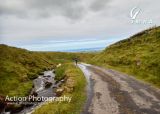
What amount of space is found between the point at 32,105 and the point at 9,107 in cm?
387

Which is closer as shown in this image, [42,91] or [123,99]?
[123,99]

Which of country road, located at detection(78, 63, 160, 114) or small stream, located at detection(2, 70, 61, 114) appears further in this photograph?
small stream, located at detection(2, 70, 61, 114)

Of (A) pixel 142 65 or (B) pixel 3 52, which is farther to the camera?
(B) pixel 3 52

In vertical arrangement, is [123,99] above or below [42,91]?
above

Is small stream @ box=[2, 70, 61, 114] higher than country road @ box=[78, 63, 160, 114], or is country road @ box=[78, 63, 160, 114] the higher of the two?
country road @ box=[78, 63, 160, 114]

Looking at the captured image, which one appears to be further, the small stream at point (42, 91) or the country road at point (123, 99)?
the small stream at point (42, 91)

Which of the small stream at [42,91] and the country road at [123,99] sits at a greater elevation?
the country road at [123,99]

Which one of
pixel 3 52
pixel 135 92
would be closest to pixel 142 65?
pixel 135 92

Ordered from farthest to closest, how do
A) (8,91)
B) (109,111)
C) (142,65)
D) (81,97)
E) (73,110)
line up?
1. (8,91)
2. (142,65)
3. (81,97)
4. (73,110)
5. (109,111)

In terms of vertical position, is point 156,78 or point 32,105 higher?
point 156,78

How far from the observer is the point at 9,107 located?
133ft

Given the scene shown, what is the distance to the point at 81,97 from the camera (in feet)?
104

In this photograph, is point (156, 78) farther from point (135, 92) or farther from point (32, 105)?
point (32, 105)

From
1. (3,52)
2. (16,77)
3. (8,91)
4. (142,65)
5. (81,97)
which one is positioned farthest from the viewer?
(3,52)
